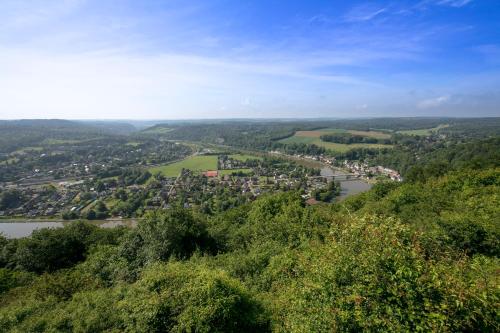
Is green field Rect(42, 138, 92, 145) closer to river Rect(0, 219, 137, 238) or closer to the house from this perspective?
the house

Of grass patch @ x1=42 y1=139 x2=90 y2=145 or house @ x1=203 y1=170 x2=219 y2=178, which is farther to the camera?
grass patch @ x1=42 y1=139 x2=90 y2=145

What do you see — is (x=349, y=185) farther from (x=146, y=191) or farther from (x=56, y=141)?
(x=56, y=141)

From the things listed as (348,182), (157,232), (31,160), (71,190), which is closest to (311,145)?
(348,182)

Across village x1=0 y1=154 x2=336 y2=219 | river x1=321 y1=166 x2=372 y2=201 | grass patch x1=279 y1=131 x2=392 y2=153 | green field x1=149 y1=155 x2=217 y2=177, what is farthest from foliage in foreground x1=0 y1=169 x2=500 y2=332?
grass patch x1=279 y1=131 x2=392 y2=153

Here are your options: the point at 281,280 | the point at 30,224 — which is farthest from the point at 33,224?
the point at 281,280

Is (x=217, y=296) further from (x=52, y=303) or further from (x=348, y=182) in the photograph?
(x=348, y=182)

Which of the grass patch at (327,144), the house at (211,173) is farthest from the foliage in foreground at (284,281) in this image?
the grass patch at (327,144)
